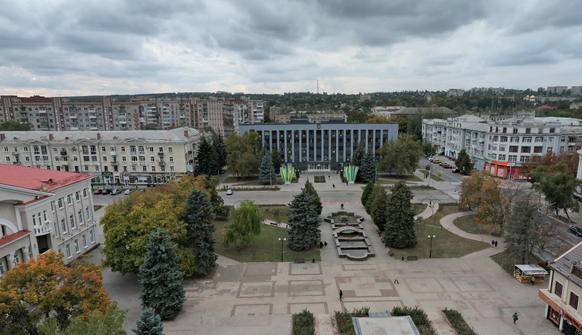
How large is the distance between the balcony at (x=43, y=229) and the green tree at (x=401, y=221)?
33820 mm

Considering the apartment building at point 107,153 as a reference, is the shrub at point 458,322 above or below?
below

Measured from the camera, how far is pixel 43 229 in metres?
29.2

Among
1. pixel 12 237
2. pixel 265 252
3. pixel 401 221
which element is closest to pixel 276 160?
pixel 265 252

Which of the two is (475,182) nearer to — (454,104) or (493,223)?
(493,223)

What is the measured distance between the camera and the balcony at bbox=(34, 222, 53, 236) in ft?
93.9

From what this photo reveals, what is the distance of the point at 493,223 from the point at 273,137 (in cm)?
5363

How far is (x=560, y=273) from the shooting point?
23641 mm

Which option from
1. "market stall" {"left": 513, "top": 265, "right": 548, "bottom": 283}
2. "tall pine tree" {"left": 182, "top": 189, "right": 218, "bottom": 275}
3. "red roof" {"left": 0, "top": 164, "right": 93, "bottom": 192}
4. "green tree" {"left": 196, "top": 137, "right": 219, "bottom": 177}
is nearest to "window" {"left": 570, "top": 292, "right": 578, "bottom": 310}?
"market stall" {"left": 513, "top": 265, "right": 548, "bottom": 283}

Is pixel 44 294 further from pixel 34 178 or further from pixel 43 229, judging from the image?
pixel 34 178

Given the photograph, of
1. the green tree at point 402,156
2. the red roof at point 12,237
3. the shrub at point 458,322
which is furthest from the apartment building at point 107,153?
the shrub at point 458,322

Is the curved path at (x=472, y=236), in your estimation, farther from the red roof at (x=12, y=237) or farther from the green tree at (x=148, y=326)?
the red roof at (x=12, y=237)

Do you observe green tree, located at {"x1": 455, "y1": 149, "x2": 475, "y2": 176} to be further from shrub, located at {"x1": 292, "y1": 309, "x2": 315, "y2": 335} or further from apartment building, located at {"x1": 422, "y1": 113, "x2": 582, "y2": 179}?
shrub, located at {"x1": 292, "y1": 309, "x2": 315, "y2": 335}

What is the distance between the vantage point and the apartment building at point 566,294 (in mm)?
22297

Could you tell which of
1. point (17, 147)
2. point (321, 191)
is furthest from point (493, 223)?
point (17, 147)
